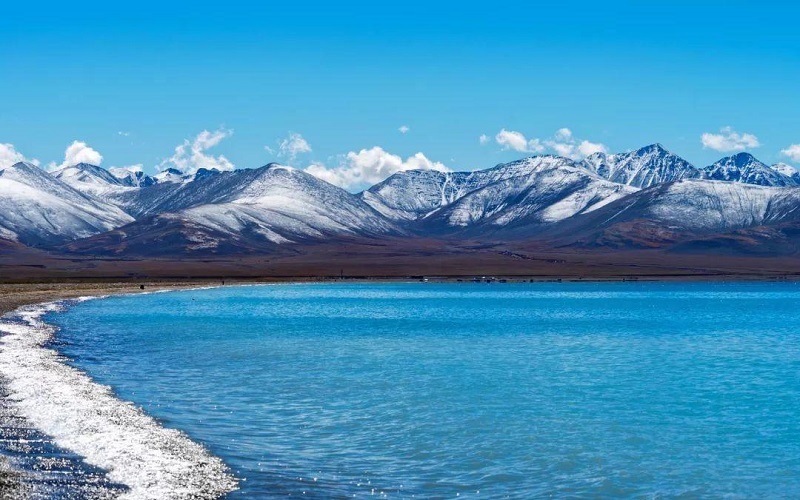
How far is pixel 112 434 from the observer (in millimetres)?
25859

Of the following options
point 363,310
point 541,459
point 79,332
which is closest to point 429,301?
point 363,310

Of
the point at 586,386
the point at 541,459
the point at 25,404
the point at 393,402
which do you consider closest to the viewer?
the point at 541,459

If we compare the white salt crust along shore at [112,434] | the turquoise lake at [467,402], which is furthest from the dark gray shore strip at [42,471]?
the turquoise lake at [467,402]

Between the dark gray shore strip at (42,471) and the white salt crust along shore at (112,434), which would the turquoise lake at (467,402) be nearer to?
the white salt crust along shore at (112,434)

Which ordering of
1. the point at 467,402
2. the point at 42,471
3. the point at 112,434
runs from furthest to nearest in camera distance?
the point at 467,402 < the point at 112,434 < the point at 42,471

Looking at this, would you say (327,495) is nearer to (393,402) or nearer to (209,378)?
(393,402)

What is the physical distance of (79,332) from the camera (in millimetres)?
63719

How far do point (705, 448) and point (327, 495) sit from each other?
12.5 metres

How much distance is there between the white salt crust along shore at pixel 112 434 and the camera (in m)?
20.8

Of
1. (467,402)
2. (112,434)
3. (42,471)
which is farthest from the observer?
(467,402)

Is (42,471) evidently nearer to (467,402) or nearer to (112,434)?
(112,434)

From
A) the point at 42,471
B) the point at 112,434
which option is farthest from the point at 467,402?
the point at 42,471

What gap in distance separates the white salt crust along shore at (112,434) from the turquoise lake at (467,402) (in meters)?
0.83

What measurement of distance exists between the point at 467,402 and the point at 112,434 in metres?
14.4
